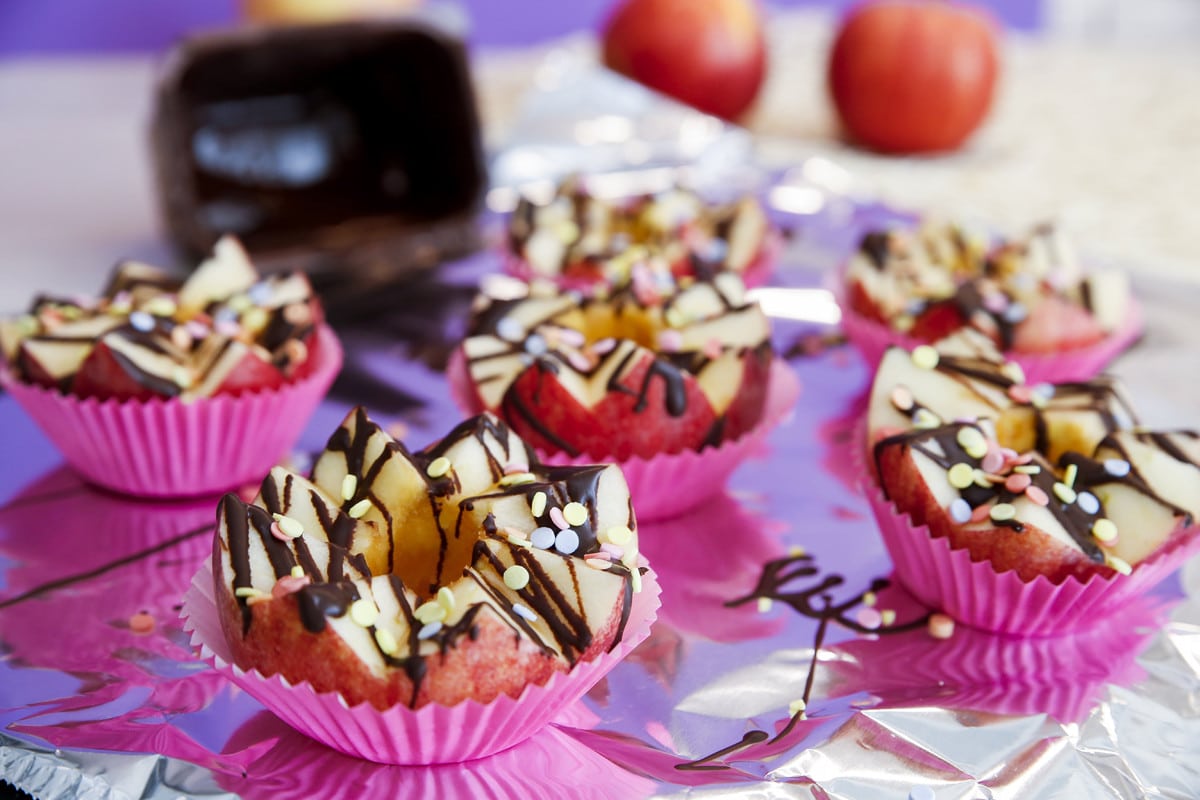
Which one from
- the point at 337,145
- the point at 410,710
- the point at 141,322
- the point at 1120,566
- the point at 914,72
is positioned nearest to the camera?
the point at 410,710

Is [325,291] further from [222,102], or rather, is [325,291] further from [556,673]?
[556,673]

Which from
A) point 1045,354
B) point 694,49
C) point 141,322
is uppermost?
point 141,322

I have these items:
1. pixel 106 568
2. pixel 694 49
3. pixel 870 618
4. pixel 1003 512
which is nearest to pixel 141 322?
pixel 106 568

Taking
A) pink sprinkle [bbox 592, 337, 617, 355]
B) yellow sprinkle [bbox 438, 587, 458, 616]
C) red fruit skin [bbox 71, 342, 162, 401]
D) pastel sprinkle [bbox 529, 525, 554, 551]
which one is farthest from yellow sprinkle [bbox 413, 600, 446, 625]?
red fruit skin [bbox 71, 342, 162, 401]

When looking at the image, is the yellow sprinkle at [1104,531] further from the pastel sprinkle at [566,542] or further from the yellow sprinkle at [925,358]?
the pastel sprinkle at [566,542]

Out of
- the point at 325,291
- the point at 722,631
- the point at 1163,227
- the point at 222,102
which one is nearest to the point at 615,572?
the point at 722,631

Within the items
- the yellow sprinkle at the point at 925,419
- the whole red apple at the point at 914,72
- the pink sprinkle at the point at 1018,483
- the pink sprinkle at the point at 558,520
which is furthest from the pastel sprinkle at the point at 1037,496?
the whole red apple at the point at 914,72

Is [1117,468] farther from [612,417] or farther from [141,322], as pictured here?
[141,322]

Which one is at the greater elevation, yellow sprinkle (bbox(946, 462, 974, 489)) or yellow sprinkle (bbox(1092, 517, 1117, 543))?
yellow sprinkle (bbox(946, 462, 974, 489))

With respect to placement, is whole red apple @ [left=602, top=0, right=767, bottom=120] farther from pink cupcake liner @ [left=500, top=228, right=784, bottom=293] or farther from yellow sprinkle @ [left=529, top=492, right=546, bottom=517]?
yellow sprinkle @ [left=529, top=492, right=546, bottom=517]
